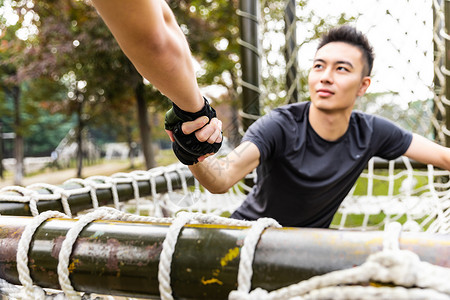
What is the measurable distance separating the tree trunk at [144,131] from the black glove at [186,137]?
4.65m

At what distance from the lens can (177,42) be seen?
0.34m

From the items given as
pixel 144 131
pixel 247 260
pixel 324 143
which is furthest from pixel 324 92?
pixel 144 131

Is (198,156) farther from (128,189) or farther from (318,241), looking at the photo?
(128,189)

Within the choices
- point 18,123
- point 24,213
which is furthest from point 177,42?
point 18,123

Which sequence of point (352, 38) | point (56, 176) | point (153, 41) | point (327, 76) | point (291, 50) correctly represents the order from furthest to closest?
point (56, 176)
point (291, 50)
point (352, 38)
point (327, 76)
point (153, 41)

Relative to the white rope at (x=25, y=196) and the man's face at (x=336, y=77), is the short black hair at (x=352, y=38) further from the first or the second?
the white rope at (x=25, y=196)

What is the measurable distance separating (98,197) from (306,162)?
0.64m

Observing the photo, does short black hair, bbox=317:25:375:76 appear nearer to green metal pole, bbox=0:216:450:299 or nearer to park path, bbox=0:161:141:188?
green metal pole, bbox=0:216:450:299

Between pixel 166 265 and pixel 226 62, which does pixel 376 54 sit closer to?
pixel 166 265

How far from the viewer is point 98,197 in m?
1.20

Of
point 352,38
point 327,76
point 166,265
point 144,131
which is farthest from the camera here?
point 144,131

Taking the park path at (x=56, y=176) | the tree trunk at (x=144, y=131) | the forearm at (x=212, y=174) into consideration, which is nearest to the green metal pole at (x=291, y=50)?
the forearm at (x=212, y=174)

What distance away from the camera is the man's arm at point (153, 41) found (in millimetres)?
298

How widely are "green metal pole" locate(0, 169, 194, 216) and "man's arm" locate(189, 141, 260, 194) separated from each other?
27 centimetres
